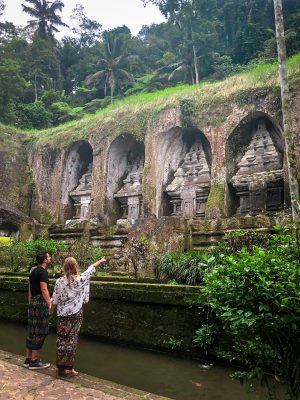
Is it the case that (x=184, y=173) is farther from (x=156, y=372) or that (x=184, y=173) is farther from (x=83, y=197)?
(x=156, y=372)

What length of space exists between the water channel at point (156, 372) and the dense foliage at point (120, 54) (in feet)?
71.1

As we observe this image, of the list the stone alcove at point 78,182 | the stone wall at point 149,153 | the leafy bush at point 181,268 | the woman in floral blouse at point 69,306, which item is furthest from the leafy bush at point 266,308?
the stone alcove at point 78,182

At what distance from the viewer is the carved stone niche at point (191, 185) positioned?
760 inches

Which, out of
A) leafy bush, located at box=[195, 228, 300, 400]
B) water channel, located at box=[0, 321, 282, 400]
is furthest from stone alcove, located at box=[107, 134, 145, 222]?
leafy bush, located at box=[195, 228, 300, 400]

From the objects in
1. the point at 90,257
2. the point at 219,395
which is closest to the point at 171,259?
the point at 90,257

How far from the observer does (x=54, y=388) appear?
378cm

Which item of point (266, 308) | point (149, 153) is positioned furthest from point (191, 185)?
point (266, 308)

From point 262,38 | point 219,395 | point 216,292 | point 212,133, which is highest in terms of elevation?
point 262,38

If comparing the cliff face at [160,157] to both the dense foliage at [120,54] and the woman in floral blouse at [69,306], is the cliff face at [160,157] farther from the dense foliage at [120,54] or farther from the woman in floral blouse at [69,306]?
the woman in floral blouse at [69,306]

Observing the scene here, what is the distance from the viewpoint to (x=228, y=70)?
28359 millimetres

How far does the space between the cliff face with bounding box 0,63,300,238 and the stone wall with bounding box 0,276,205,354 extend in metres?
9.79

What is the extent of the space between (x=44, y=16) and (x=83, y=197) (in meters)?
26.3

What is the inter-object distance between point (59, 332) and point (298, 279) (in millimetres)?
2738

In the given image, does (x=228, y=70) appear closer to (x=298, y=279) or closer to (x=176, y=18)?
(x=176, y=18)
